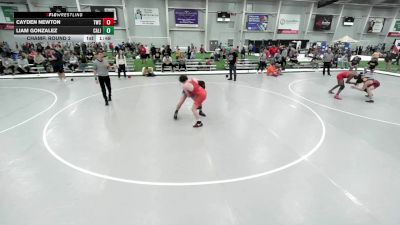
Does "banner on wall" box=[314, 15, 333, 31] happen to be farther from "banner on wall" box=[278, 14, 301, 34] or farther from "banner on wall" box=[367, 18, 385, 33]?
"banner on wall" box=[367, 18, 385, 33]

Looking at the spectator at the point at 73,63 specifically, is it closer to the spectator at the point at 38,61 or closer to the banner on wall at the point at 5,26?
the spectator at the point at 38,61

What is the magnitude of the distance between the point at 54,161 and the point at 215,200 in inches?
129

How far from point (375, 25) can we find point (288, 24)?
12.5 metres

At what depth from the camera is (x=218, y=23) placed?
24.9 m

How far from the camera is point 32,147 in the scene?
15.5 ft

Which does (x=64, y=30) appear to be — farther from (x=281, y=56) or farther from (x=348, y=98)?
(x=281, y=56)

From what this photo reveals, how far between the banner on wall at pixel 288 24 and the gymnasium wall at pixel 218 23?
530 millimetres

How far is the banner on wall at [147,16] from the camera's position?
22983 millimetres

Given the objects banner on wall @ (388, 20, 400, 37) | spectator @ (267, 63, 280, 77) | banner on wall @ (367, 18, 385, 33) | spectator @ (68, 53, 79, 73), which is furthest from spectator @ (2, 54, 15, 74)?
banner on wall @ (388, 20, 400, 37)

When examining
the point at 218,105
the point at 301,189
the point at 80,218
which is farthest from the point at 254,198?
the point at 218,105

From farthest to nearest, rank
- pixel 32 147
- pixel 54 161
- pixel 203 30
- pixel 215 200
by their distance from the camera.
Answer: pixel 203 30, pixel 32 147, pixel 54 161, pixel 215 200

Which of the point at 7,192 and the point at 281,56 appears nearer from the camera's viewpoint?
the point at 7,192

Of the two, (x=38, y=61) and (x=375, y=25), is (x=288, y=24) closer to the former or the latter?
(x=375, y=25)
